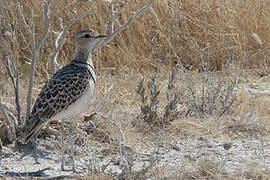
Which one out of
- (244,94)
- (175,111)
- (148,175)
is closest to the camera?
(148,175)

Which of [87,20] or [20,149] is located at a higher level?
[87,20]

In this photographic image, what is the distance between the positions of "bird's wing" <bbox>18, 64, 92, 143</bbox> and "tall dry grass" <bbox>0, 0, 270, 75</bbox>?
103 inches

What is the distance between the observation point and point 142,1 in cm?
739

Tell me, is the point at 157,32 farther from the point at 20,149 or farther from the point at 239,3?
the point at 20,149

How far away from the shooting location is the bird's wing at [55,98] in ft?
13.9

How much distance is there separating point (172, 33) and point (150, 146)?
282cm

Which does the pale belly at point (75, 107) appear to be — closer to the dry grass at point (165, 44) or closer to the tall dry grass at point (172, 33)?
the dry grass at point (165, 44)


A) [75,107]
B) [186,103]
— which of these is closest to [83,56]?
Result: [75,107]

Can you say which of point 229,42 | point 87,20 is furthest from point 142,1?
point 229,42

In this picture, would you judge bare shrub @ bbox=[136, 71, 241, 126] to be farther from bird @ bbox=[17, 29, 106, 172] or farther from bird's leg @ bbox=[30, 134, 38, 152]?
bird's leg @ bbox=[30, 134, 38, 152]

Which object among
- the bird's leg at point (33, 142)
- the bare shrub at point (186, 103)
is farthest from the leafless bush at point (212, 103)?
the bird's leg at point (33, 142)

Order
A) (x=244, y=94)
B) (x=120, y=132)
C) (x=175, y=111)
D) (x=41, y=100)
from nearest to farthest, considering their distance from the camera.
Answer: (x=41, y=100) → (x=120, y=132) → (x=175, y=111) → (x=244, y=94)

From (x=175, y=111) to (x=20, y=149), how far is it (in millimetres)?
1457

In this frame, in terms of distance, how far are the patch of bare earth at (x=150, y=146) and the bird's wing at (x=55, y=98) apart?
312 millimetres
